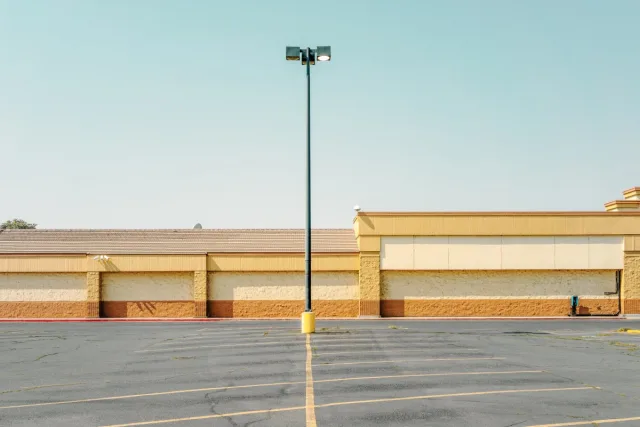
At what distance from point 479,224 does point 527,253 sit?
3309 millimetres

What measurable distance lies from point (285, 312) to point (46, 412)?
96.6 feet

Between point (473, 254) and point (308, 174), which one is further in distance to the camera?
point (473, 254)

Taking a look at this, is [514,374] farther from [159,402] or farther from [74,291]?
[74,291]

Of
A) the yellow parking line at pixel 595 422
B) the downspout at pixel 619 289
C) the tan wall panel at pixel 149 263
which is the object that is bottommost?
the yellow parking line at pixel 595 422

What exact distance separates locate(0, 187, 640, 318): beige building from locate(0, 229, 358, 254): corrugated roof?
140 cm

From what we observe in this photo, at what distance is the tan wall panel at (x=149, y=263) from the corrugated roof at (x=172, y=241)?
0.98 m

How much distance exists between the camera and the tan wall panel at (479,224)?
40.5 meters

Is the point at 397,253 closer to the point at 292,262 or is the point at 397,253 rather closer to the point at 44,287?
the point at 292,262

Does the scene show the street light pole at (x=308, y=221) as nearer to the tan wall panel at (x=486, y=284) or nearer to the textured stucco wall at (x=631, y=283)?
the tan wall panel at (x=486, y=284)

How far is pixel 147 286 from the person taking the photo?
41.8 meters

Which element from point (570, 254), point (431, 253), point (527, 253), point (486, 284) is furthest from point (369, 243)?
point (570, 254)

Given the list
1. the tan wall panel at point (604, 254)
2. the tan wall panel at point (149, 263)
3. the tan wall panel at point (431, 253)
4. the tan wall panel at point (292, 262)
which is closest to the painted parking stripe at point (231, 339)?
the tan wall panel at point (292, 262)

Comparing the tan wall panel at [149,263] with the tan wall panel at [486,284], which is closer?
the tan wall panel at [486,284]

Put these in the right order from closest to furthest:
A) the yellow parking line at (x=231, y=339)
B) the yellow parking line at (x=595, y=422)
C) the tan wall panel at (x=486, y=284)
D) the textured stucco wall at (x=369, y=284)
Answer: the yellow parking line at (x=595, y=422), the yellow parking line at (x=231, y=339), the textured stucco wall at (x=369, y=284), the tan wall panel at (x=486, y=284)
